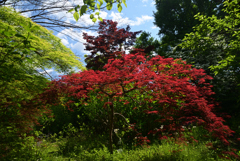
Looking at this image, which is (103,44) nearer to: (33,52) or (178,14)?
(33,52)

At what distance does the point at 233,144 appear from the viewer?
17.9 feet

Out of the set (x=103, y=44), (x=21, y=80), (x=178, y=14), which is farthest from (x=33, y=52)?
(x=178, y=14)

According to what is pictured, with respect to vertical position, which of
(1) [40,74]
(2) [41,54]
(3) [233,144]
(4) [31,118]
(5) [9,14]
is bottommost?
(3) [233,144]

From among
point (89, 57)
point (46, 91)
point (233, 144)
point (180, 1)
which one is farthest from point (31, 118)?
point (180, 1)

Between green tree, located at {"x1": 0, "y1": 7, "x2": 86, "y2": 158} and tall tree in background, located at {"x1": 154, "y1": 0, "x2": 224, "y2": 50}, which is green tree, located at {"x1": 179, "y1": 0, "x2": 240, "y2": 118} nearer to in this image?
green tree, located at {"x1": 0, "y1": 7, "x2": 86, "y2": 158}

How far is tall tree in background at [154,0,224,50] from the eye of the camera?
1728cm

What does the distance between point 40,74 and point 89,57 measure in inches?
354

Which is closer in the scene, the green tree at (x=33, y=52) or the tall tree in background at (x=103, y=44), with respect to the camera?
the green tree at (x=33, y=52)

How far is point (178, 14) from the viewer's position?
18984 millimetres

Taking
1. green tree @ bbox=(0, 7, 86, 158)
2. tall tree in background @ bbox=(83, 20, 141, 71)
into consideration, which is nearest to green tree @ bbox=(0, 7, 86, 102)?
green tree @ bbox=(0, 7, 86, 158)

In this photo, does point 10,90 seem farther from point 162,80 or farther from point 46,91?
point 162,80

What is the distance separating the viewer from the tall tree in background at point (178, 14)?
1728 centimetres

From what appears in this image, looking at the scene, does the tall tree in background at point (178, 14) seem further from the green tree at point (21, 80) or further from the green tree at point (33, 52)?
the green tree at point (21, 80)

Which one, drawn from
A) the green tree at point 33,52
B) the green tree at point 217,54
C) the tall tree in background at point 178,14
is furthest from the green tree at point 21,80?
the tall tree in background at point 178,14
